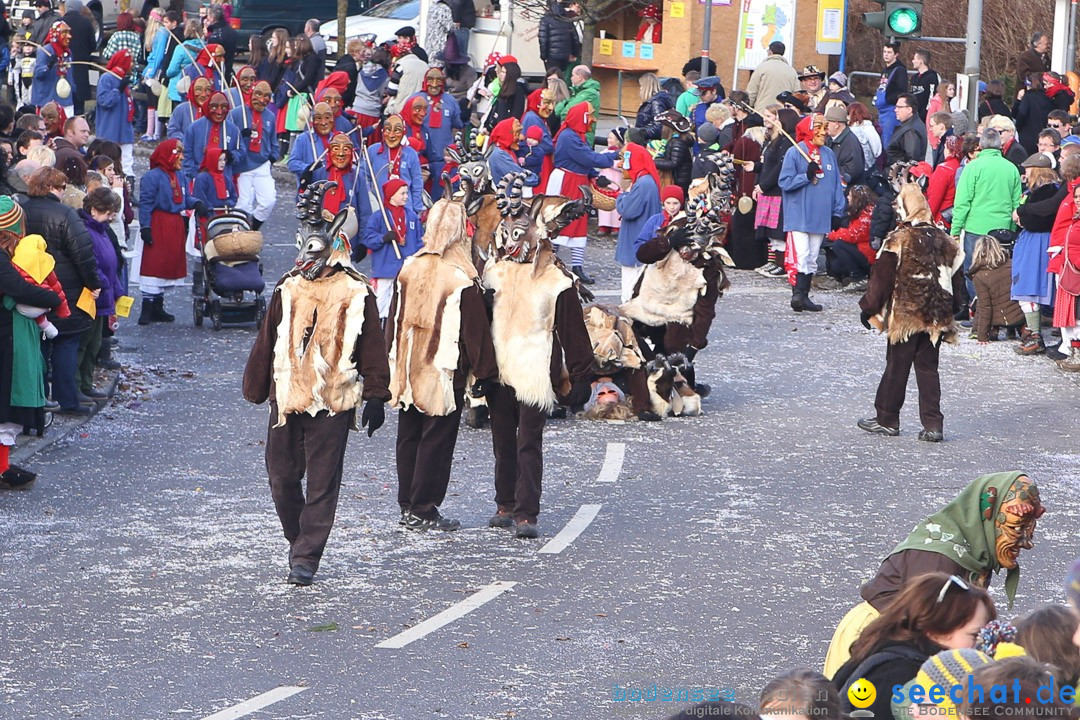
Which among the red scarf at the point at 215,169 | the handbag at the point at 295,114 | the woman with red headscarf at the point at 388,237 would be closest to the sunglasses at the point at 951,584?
the woman with red headscarf at the point at 388,237

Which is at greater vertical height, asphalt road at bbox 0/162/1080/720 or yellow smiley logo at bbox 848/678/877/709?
yellow smiley logo at bbox 848/678/877/709

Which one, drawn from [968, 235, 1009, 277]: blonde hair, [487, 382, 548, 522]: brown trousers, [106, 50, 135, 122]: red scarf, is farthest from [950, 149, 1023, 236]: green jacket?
[106, 50, 135, 122]: red scarf

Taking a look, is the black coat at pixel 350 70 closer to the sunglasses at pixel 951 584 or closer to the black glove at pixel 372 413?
the black glove at pixel 372 413

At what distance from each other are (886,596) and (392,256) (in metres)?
9.72

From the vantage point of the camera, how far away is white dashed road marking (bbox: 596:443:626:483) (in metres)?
11.5

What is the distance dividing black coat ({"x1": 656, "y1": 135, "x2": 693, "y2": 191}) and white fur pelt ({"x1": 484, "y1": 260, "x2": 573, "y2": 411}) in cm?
757

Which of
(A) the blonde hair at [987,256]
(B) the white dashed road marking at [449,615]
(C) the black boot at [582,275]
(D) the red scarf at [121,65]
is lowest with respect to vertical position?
(B) the white dashed road marking at [449,615]

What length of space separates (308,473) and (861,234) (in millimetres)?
10654

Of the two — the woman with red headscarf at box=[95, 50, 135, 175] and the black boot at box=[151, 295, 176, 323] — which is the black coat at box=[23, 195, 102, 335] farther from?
the woman with red headscarf at box=[95, 50, 135, 175]

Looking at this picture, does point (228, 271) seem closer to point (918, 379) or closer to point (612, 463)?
point (612, 463)

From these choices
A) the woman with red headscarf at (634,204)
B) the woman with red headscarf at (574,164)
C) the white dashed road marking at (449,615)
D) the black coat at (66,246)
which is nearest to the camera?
the white dashed road marking at (449,615)

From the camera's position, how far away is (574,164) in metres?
18.4

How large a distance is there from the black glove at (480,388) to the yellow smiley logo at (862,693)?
5.28 m

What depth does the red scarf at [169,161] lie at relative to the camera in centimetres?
1573
